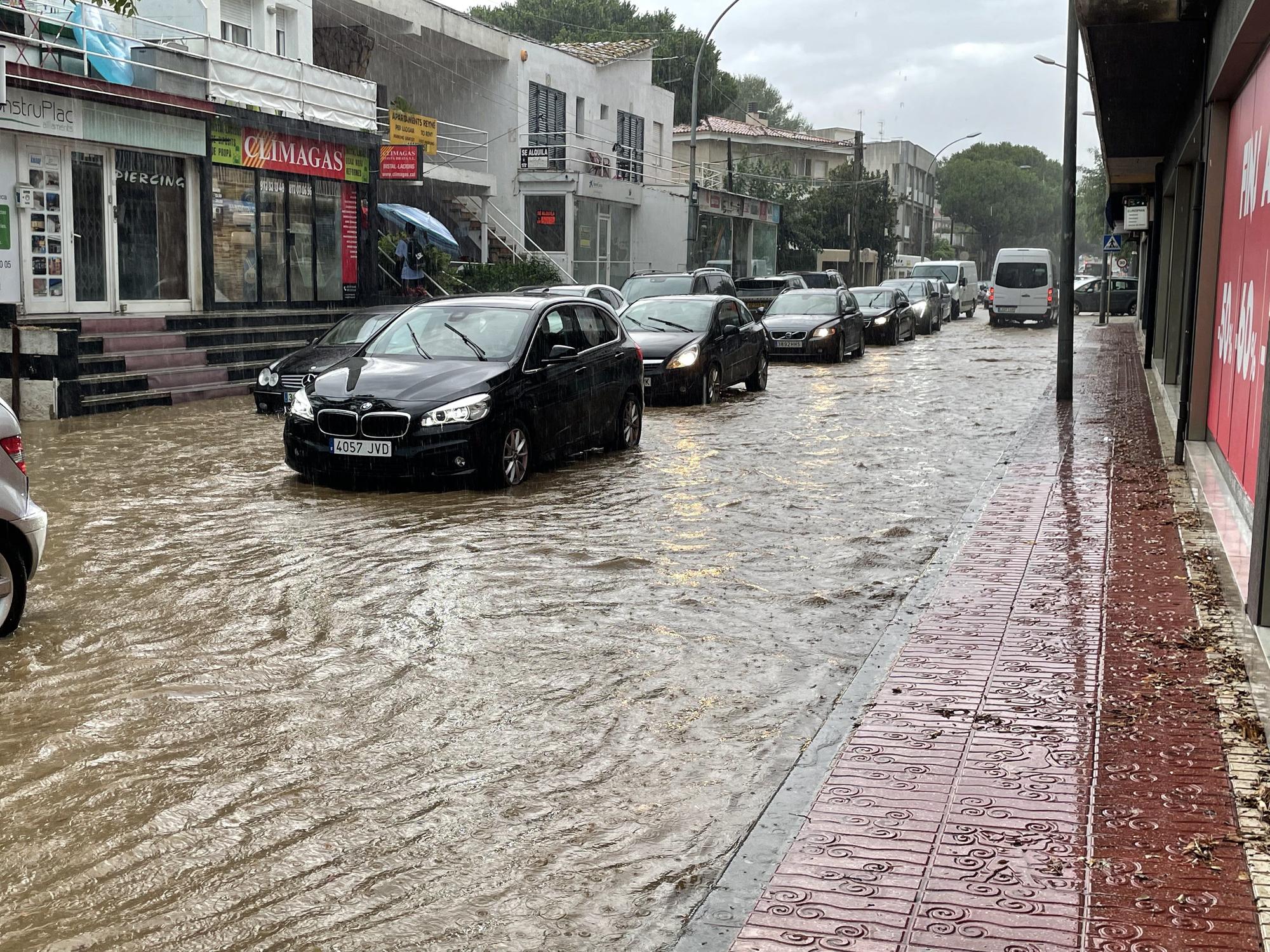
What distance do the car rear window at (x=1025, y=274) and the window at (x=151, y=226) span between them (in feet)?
96.7

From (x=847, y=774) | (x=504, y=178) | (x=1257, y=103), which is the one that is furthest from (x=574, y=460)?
(x=504, y=178)

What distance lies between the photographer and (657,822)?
4660mm

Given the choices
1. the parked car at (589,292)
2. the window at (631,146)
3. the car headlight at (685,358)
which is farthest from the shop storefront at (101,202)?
the window at (631,146)

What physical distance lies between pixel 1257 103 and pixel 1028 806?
23.3 ft

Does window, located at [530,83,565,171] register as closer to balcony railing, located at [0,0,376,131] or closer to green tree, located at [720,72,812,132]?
balcony railing, located at [0,0,376,131]

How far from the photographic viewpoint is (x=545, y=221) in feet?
130

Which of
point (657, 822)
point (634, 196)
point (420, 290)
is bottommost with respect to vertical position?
point (657, 822)

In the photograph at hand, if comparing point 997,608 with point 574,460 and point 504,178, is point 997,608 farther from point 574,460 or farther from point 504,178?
point 504,178

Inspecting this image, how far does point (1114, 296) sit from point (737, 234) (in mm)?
14805

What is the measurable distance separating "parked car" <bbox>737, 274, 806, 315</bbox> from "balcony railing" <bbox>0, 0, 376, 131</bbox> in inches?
479

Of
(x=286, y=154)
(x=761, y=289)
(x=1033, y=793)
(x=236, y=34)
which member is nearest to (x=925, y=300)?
(x=761, y=289)

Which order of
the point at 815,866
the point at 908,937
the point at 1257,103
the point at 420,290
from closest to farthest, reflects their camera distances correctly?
the point at 908,937, the point at 815,866, the point at 1257,103, the point at 420,290

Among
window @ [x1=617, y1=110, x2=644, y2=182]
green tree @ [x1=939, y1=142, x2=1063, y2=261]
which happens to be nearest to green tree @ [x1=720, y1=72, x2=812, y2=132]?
green tree @ [x1=939, y1=142, x2=1063, y2=261]

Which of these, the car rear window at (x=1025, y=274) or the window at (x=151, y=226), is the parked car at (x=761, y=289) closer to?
the car rear window at (x=1025, y=274)
